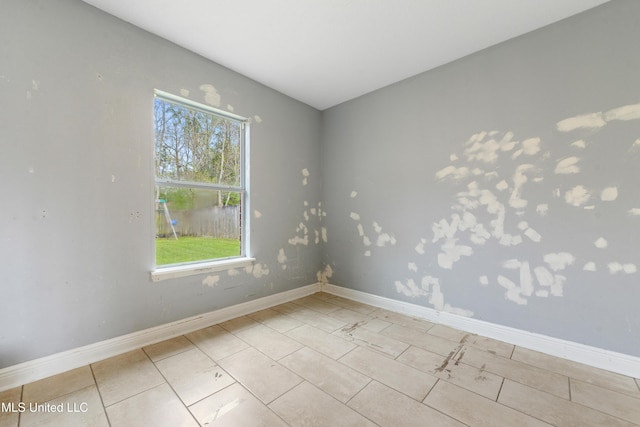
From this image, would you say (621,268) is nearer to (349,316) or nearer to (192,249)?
(349,316)

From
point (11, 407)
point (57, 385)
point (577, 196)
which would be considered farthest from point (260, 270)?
point (577, 196)

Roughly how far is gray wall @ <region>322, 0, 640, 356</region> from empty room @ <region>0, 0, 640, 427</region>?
15mm

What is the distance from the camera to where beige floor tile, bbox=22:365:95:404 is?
1612 mm

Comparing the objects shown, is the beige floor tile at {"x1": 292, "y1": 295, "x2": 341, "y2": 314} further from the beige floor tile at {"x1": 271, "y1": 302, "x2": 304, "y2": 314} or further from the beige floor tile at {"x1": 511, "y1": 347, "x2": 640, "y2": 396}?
the beige floor tile at {"x1": 511, "y1": 347, "x2": 640, "y2": 396}

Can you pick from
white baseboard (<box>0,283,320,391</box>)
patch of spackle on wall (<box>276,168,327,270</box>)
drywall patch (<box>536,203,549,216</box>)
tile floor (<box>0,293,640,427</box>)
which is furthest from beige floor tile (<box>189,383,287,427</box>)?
drywall patch (<box>536,203,549,216</box>)

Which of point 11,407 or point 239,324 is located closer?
point 11,407

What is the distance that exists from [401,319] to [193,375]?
6.78ft

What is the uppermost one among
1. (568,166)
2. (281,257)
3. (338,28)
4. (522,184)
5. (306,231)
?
(338,28)

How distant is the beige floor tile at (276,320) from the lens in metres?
2.62

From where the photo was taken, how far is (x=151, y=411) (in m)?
1.49

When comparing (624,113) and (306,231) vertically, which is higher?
(624,113)

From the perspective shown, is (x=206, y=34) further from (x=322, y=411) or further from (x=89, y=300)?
(x=322, y=411)

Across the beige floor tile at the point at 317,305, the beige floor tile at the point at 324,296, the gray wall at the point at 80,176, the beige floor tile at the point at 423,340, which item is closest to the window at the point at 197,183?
the gray wall at the point at 80,176

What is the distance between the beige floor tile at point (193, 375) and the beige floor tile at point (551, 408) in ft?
5.98
